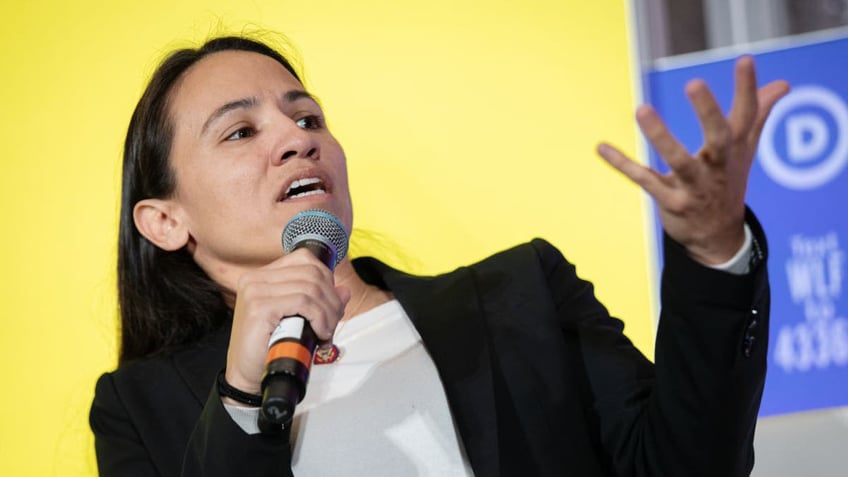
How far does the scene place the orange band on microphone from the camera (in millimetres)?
1006

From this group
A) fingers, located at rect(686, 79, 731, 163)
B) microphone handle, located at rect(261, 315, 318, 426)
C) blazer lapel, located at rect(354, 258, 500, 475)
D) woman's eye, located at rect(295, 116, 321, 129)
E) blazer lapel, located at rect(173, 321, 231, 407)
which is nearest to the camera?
microphone handle, located at rect(261, 315, 318, 426)

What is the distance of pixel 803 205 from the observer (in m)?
2.04

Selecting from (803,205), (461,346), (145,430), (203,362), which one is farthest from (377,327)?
(803,205)

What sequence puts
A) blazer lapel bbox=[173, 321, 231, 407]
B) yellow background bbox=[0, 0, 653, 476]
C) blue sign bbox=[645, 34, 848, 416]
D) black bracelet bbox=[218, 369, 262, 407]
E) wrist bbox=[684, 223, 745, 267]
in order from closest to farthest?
wrist bbox=[684, 223, 745, 267] → black bracelet bbox=[218, 369, 262, 407] → blazer lapel bbox=[173, 321, 231, 407] → blue sign bbox=[645, 34, 848, 416] → yellow background bbox=[0, 0, 653, 476]

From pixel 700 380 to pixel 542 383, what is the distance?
366 millimetres

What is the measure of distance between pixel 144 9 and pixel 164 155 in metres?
0.68

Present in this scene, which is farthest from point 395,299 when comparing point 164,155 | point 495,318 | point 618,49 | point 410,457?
point 618,49

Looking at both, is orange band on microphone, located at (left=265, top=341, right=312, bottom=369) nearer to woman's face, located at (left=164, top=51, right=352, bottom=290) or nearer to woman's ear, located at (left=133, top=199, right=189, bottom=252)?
woman's face, located at (left=164, top=51, right=352, bottom=290)

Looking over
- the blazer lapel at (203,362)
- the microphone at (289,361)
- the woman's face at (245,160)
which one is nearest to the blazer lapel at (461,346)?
the woman's face at (245,160)

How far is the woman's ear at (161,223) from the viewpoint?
1.87 meters

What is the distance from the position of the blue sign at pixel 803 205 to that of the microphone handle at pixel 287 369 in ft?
3.97

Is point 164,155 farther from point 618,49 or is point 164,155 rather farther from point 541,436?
point 618,49

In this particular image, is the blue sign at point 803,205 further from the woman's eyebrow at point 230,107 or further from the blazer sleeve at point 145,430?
the blazer sleeve at point 145,430

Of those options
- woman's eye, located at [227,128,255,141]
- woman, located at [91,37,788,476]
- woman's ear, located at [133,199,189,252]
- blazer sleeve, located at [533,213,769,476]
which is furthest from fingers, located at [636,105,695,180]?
woman's ear, located at [133,199,189,252]
